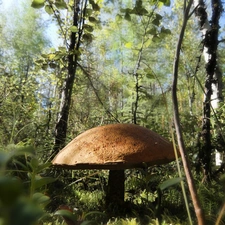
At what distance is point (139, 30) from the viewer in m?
15.2

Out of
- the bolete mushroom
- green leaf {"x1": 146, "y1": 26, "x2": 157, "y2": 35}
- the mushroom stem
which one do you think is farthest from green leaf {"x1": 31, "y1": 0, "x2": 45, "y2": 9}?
the mushroom stem

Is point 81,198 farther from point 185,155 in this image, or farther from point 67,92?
point 185,155

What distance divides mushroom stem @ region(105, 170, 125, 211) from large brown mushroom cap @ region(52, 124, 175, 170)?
0.33 metres

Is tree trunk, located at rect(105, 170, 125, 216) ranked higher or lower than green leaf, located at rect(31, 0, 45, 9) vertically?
lower

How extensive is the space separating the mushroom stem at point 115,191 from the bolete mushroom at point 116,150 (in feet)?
0.95

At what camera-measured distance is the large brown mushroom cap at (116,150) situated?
1143 millimetres

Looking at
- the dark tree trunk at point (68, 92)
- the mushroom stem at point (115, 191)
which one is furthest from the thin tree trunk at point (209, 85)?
the dark tree trunk at point (68, 92)

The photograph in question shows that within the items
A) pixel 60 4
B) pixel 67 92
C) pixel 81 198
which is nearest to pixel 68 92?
pixel 67 92

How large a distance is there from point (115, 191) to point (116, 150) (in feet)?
1.45

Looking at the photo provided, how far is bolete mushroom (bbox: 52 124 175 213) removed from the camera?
3.75 feet

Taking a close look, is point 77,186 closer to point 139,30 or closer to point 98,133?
point 98,133

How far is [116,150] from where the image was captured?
3.84ft

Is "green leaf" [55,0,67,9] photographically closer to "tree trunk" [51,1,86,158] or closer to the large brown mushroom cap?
"tree trunk" [51,1,86,158]

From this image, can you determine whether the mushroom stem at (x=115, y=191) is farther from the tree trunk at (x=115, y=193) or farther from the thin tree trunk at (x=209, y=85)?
the thin tree trunk at (x=209, y=85)
